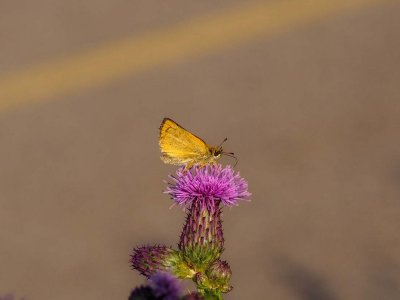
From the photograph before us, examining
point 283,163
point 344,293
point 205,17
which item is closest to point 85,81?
point 205,17

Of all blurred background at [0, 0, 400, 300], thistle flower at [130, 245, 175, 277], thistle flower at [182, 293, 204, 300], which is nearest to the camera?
thistle flower at [182, 293, 204, 300]

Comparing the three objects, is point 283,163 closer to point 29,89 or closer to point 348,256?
point 348,256

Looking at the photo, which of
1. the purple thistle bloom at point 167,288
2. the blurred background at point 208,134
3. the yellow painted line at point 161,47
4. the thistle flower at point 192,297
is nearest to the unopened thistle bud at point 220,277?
the thistle flower at point 192,297

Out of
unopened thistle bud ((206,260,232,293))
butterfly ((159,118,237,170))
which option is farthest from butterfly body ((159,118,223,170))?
unopened thistle bud ((206,260,232,293))

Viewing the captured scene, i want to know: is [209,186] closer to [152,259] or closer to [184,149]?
[184,149]

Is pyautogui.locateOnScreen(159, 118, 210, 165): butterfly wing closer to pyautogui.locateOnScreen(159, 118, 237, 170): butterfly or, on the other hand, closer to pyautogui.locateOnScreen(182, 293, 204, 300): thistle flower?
pyautogui.locateOnScreen(159, 118, 237, 170): butterfly

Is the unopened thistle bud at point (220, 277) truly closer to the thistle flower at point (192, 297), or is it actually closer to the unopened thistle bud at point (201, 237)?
the unopened thistle bud at point (201, 237)
